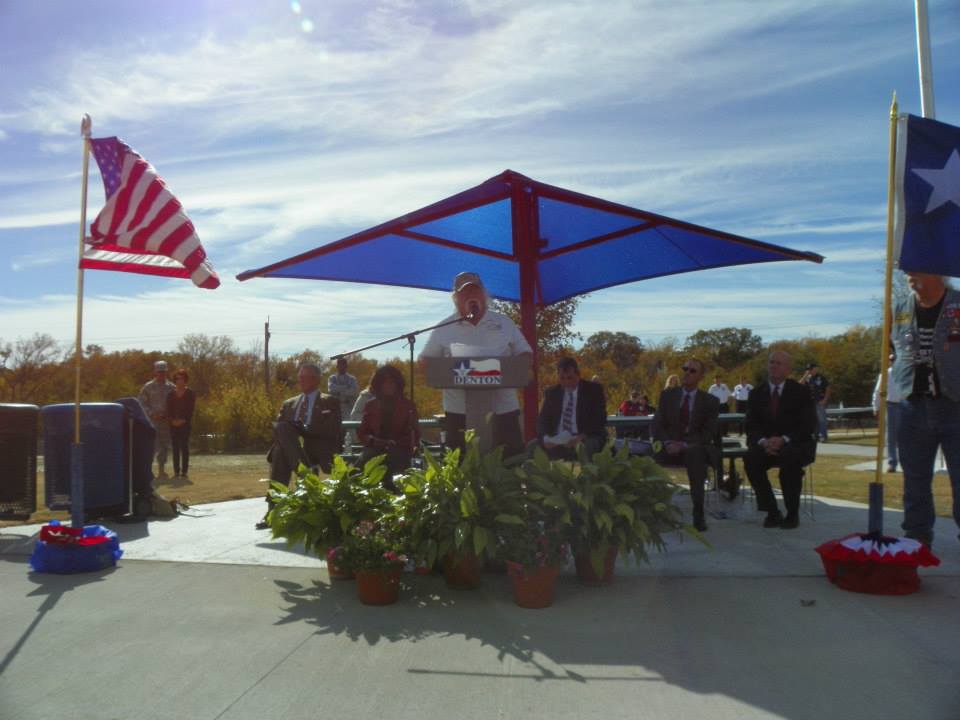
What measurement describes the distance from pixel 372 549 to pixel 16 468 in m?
4.08

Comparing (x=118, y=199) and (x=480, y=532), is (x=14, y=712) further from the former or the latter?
(x=118, y=199)

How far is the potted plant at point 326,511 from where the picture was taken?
4746 mm

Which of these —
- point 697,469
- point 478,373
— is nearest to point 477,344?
point 478,373

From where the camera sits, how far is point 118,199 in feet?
18.5

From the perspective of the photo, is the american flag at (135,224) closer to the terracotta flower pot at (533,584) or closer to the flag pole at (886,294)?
the terracotta flower pot at (533,584)

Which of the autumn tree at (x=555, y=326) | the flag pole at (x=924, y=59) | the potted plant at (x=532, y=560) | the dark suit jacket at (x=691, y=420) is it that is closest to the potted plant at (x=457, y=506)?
the potted plant at (x=532, y=560)

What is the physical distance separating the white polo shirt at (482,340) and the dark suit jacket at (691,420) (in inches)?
84.9

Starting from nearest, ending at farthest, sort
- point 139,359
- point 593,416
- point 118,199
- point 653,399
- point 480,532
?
point 480,532, point 118,199, point 593,416, point 653,399, point 139,359

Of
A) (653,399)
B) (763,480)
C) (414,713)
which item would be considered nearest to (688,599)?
(414,713)

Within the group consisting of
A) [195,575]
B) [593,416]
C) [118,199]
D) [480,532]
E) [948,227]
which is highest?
[118,199]

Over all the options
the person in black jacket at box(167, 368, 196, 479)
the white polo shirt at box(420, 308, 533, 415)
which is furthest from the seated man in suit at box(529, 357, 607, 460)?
the person in black jacket at box(167, 368, 196, 479)

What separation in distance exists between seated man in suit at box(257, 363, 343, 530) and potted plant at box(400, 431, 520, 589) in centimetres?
267

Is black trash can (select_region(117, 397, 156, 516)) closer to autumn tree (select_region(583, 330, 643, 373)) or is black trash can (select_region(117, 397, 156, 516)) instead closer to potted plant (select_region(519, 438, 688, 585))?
potted plant (select_region(519, 438, 688, 585))

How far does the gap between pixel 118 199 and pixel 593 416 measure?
13.1 feet
